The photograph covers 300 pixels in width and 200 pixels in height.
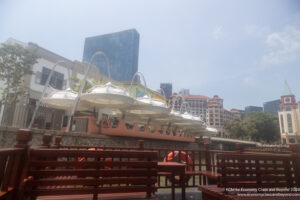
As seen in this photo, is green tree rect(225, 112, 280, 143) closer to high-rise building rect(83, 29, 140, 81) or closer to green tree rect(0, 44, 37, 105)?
high-rise building rect(83, 29, 140, 81)

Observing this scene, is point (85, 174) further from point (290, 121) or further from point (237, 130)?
A: point (290, 121)

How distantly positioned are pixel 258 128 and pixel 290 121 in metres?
10.4

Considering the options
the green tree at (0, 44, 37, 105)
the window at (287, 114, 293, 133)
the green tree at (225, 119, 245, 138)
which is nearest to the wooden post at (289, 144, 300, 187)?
the green tree at (0, 44, 37, 105)

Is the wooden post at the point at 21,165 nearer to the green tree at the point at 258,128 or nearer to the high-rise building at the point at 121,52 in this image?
the high-rise building at the point at 121,52

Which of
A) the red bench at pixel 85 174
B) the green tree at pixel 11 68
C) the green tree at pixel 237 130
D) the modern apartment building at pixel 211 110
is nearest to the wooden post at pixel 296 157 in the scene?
the red bench at pixel 85 174

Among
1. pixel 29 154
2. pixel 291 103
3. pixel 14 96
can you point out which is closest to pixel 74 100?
pixel 14 96

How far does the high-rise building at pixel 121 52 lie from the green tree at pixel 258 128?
41719 millimetres

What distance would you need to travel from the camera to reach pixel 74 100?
1241 centimetres

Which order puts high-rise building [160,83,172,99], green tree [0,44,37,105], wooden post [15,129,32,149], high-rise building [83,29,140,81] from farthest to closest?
high-rise building [160,83,172,99] → high-rise building [83,29,140,81] → green tree [0,44,37,105] → wooden post [15,129,32,149]

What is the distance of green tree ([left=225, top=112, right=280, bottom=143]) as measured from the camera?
60.1 meters

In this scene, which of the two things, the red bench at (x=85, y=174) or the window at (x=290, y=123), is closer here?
the red bench at (x=85, y=174)

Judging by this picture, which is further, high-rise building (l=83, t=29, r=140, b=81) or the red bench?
high-rise building (l=83, t=29, r=140, b=81)

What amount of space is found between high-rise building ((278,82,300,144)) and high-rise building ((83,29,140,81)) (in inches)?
2128

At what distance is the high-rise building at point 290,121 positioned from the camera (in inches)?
2306
